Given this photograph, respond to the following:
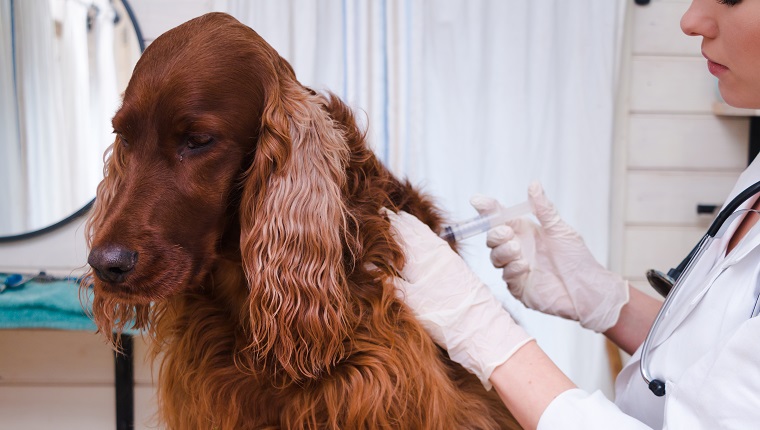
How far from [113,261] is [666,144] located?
199 centimetres

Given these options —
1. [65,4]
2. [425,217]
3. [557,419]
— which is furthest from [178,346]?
[65,4]

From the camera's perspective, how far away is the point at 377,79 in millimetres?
1966

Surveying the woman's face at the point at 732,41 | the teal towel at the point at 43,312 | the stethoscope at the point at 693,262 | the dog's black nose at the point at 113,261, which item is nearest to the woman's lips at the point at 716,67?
the woman's face at the point at 732,41

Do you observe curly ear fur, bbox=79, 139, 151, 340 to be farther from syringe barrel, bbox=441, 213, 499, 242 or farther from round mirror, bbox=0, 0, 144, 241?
round mirror, bbox=0, 0, 144, 241

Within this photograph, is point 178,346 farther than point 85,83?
No

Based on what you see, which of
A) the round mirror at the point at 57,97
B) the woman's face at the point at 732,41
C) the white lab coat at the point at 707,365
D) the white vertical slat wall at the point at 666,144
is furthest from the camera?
the white vertical slat wall at the point at 666,144

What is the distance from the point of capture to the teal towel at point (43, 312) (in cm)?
178

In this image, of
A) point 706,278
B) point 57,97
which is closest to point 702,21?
point 706,278

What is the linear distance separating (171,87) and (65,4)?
1388 mm

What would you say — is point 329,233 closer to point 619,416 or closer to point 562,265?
point 619,416

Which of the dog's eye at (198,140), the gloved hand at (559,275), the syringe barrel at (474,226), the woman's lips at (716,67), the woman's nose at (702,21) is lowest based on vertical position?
the gloved hand at (559,275)

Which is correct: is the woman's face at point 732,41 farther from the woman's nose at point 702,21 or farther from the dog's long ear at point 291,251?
the dog's long ear at point 291,251

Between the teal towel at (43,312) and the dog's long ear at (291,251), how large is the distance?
0.98m

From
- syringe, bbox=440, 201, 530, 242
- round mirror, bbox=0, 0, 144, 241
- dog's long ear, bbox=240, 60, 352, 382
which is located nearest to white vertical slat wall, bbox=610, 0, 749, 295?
syringe, bbox=440, 201, 530, 242
